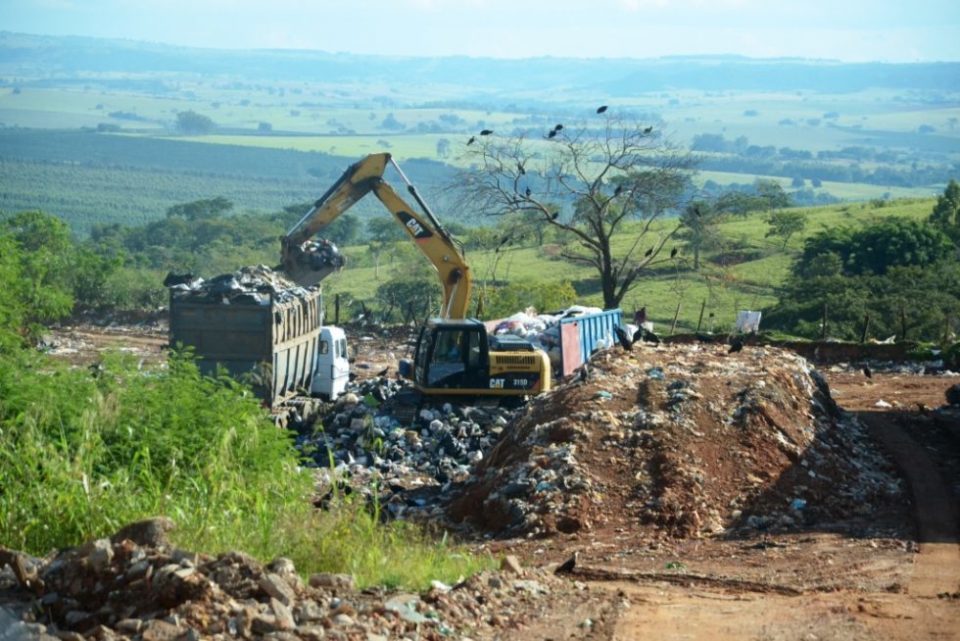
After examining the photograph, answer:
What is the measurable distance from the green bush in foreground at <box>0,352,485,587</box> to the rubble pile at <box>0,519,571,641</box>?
0.55 metres

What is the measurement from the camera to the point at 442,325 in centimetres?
1934

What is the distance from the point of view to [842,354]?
87.6 ft

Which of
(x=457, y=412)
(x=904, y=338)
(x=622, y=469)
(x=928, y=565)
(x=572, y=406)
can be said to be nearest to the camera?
(x=928, y=565)

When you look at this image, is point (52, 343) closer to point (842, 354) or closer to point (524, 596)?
point (842, 354)

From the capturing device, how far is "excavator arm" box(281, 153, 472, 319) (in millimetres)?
24234

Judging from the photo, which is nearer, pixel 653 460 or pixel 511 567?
pixel 511 567

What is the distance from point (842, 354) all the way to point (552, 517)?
14.5 meters

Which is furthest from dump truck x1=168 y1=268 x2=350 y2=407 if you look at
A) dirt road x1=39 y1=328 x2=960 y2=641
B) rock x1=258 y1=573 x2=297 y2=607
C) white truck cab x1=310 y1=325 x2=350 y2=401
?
rock x1=258 y1=573 x2=297 y2=607

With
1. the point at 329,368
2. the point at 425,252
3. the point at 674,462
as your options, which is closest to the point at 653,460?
the point at 674,462

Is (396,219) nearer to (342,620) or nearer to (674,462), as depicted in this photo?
(674,462)

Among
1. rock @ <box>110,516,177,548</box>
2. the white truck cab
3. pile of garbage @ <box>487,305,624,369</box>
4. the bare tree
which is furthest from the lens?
the bare tree

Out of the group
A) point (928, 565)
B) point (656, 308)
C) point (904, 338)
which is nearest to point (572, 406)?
point (928, 565)

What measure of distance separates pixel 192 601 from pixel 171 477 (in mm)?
2897

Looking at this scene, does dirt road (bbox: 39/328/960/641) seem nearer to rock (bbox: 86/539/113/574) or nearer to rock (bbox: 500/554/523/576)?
rock (bbox: 500/554/523/576)
